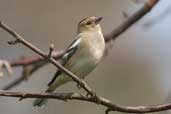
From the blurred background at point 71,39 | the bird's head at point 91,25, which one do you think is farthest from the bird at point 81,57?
the blurred background at point 71,39

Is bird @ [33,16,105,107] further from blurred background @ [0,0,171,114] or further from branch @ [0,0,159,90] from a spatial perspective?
blurred background @ [0,0,171,114]

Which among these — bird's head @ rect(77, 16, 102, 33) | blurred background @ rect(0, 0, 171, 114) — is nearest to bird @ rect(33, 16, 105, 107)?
bird's head @ rect(77, 16, 102, 33)

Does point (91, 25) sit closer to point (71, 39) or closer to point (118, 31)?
point (118, 31)

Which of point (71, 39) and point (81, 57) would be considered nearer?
point (81, 57)

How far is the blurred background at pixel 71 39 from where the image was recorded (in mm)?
5445

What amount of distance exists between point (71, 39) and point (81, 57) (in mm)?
2931

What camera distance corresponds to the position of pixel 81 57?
2.93 meters

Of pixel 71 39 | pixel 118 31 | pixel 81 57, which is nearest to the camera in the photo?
pixel 81 57

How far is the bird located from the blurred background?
211 cm

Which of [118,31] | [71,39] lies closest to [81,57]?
[118,31]

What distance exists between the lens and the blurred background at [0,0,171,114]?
5445mm

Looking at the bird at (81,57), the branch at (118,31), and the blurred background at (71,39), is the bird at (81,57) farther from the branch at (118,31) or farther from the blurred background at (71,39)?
the blurred background at (71,39)

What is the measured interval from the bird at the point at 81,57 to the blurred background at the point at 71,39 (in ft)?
6.91

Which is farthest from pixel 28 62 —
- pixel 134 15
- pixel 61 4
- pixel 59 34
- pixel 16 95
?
pixel 61 4
